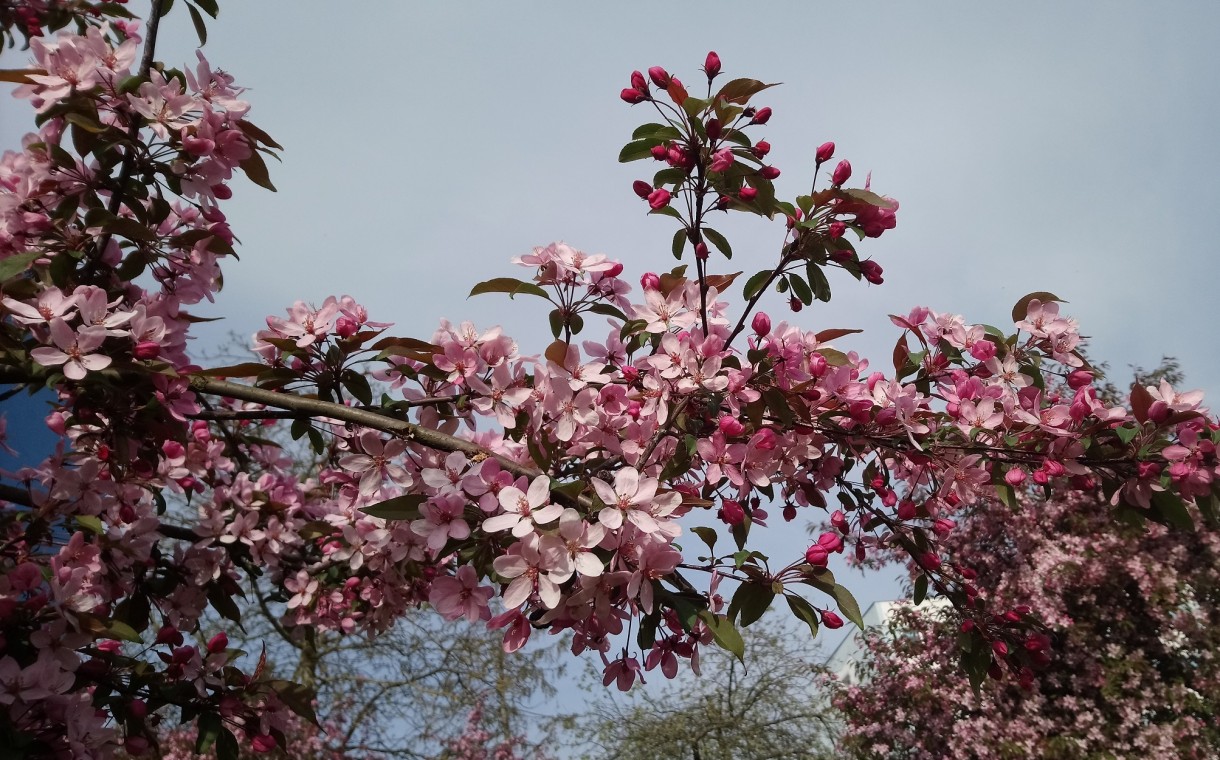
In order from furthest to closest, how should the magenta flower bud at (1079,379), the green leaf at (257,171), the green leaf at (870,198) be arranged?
the magenta flower bud at (1079,379), the green leaf at (257,171), the green leaf at (870,198)

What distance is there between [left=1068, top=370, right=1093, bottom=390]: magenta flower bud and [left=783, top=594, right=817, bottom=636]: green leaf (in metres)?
Answer: 0.98

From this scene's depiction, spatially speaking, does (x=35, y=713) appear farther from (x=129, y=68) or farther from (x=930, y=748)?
(x=930, y=748)

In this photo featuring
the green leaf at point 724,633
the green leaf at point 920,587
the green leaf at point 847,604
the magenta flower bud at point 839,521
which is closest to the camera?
the green leaf at point 724,633

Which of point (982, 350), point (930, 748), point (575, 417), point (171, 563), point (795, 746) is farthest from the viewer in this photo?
point (795, 746)

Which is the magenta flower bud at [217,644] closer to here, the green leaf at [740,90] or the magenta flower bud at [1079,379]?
the green leaf at [740,90]

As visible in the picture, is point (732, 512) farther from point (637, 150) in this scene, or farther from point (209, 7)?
point (209, 7)

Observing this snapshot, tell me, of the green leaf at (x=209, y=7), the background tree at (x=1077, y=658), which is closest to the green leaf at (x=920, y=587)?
the green leaf at (x=209, y=7)

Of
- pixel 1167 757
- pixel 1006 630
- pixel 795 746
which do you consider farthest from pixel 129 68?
pixel 795 746

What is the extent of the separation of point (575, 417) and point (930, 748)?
679 centimetres

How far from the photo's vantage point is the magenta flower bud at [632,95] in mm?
1880

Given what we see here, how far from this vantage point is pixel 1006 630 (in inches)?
91.0

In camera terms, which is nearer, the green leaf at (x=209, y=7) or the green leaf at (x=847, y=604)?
the green leaf at (x=847, y=604)

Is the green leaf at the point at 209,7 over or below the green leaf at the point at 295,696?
over

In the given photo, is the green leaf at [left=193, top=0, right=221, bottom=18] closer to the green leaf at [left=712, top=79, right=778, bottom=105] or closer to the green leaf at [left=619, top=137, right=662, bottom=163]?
the green leaf at [left=619, top=137, right=662, bottom=163]
